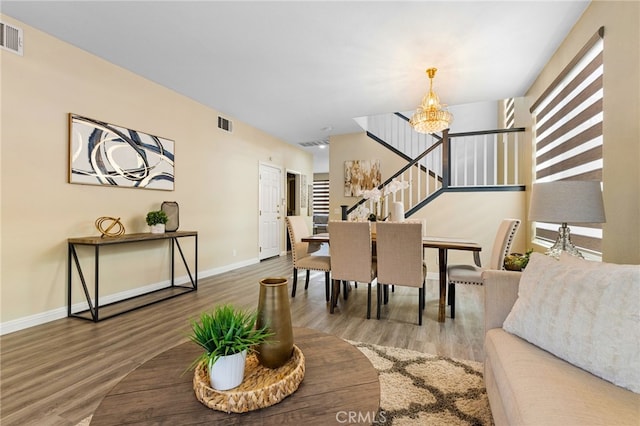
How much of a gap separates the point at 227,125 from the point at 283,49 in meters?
2.42

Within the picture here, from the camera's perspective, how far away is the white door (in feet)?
20.4

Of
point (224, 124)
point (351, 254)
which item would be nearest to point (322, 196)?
point (224, 124)

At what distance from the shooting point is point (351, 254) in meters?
2.98

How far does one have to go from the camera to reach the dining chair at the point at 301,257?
3.43 meters

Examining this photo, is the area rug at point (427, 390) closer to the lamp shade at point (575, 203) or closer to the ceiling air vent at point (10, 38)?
the lamp shade at point (575, 203)

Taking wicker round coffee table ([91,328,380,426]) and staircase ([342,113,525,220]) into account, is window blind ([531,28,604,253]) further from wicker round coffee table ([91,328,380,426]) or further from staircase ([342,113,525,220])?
wicker round coffee table ([91,328,380,426])

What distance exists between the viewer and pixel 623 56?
1.98 m

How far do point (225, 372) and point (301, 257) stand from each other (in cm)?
279

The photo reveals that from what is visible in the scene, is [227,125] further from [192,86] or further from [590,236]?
[590,236]

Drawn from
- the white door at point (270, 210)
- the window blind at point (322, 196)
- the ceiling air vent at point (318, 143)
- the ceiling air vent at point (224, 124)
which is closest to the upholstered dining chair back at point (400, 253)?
the ceiling air vent at point (224, 124)

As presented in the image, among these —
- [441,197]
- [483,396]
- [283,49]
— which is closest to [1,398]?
[483,396]

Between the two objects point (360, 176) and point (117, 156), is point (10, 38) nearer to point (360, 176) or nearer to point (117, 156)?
point (117, 156)

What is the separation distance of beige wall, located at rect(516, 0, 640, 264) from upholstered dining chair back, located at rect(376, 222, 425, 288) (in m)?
1.32

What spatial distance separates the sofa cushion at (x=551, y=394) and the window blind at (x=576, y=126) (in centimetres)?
187
